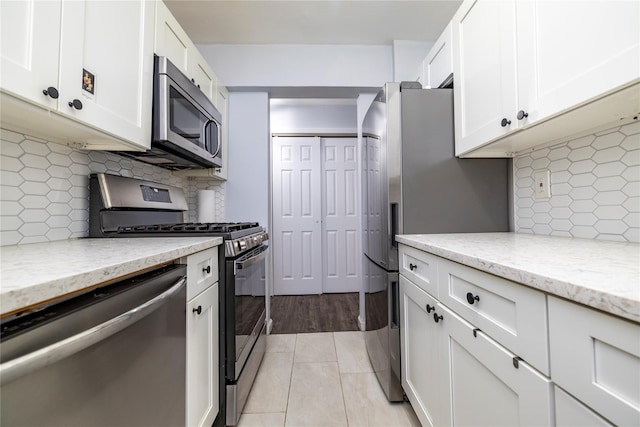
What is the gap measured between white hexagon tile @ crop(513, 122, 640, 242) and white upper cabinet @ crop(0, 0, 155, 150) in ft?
6.29

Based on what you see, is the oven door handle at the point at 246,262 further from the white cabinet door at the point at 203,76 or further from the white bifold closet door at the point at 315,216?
the white bifold closet door at the point at 315,216

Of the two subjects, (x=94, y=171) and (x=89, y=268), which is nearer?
(x=89, y=268)

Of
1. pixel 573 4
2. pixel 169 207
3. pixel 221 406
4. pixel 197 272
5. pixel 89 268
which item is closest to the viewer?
pixel 89 268

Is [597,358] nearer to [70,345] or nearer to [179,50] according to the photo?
[70,345]

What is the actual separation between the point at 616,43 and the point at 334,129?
2.88 m

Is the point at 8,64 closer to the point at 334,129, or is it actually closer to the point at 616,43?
the point at 616,43

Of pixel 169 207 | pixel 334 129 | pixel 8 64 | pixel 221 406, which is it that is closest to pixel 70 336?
pixel 8 64

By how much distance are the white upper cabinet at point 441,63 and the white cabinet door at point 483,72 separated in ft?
0.20

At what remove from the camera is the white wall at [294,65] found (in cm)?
225

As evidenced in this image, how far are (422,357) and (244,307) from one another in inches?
35.8

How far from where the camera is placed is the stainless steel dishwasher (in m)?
0.41

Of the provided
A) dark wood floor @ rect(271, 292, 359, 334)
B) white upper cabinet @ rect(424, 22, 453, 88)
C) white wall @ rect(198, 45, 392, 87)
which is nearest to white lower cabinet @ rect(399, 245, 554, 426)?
white upper cabinet @ rect(424, 22, 453, 88)

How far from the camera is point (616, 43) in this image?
69cm

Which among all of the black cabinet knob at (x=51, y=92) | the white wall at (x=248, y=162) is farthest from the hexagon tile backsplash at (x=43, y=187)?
the white wall at (x=248, y=162)
